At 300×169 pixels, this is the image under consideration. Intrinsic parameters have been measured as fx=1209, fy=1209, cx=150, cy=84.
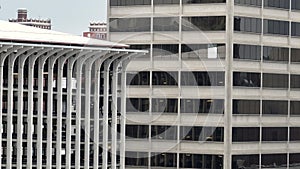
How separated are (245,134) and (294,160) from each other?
22.4 ft

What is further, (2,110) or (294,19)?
(294,19)

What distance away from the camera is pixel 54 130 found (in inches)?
3095

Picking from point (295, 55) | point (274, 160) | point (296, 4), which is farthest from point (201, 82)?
point (296, 4)

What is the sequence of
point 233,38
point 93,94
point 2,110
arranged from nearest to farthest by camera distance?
point 2,110, point 93,94, point 233,38

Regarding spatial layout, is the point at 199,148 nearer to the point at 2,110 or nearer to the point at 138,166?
the point at 138,166

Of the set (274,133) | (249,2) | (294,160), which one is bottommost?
(294,160)

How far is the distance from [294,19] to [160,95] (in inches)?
531

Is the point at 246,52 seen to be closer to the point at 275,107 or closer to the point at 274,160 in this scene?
the point at 275,107

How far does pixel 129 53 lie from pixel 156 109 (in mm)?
18271

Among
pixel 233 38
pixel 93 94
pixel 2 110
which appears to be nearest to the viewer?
pixel 2 110

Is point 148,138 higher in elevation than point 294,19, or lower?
lower

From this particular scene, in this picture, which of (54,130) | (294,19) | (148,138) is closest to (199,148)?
(148,138)

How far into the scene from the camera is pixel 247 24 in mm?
98875

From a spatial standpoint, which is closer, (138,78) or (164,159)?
(164,159)
